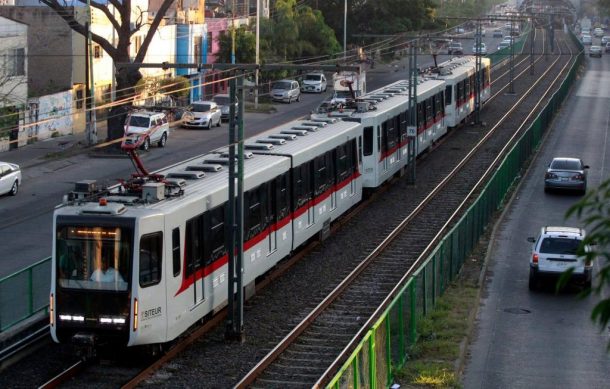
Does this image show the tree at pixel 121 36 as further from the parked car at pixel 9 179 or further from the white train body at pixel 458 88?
the white train body at pixel 458 88

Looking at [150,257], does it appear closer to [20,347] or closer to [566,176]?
[20,347]

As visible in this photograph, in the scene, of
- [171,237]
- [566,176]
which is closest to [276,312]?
[171,237]

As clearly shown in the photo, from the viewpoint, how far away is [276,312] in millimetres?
23906

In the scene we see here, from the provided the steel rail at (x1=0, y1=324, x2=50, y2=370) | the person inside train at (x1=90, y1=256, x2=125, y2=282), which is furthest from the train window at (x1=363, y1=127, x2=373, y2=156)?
the person inside train at (x1=90, y1=256, x2=125, y2=282)

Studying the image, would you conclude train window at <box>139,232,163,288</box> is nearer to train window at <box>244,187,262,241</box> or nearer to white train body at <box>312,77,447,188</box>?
train window at <box>244,187,262,241</box>

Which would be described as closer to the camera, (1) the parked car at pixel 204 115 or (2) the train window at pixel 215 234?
(2) the train window at pixel 215 234

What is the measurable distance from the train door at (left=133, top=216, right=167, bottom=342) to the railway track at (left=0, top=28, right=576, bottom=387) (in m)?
0.78

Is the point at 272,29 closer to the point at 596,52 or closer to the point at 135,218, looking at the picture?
the point at 596,52

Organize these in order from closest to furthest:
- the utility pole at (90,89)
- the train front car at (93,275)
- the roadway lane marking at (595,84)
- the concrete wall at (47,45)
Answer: the train front car at (93,275), the utility pole at (90,89), the concrete wall at (47,45), the roadway lane marking at (595,84)

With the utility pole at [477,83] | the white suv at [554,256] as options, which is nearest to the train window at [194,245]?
the white suv at [554,256]

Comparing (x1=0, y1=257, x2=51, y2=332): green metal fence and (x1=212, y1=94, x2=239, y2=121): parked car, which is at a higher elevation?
(x1=212, y1=94, x2=239, y2=121): parked car

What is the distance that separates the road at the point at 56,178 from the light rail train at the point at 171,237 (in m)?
4.62

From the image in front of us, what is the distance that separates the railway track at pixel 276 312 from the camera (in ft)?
63.0

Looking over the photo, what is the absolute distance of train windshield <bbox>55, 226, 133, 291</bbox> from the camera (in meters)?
18.4
